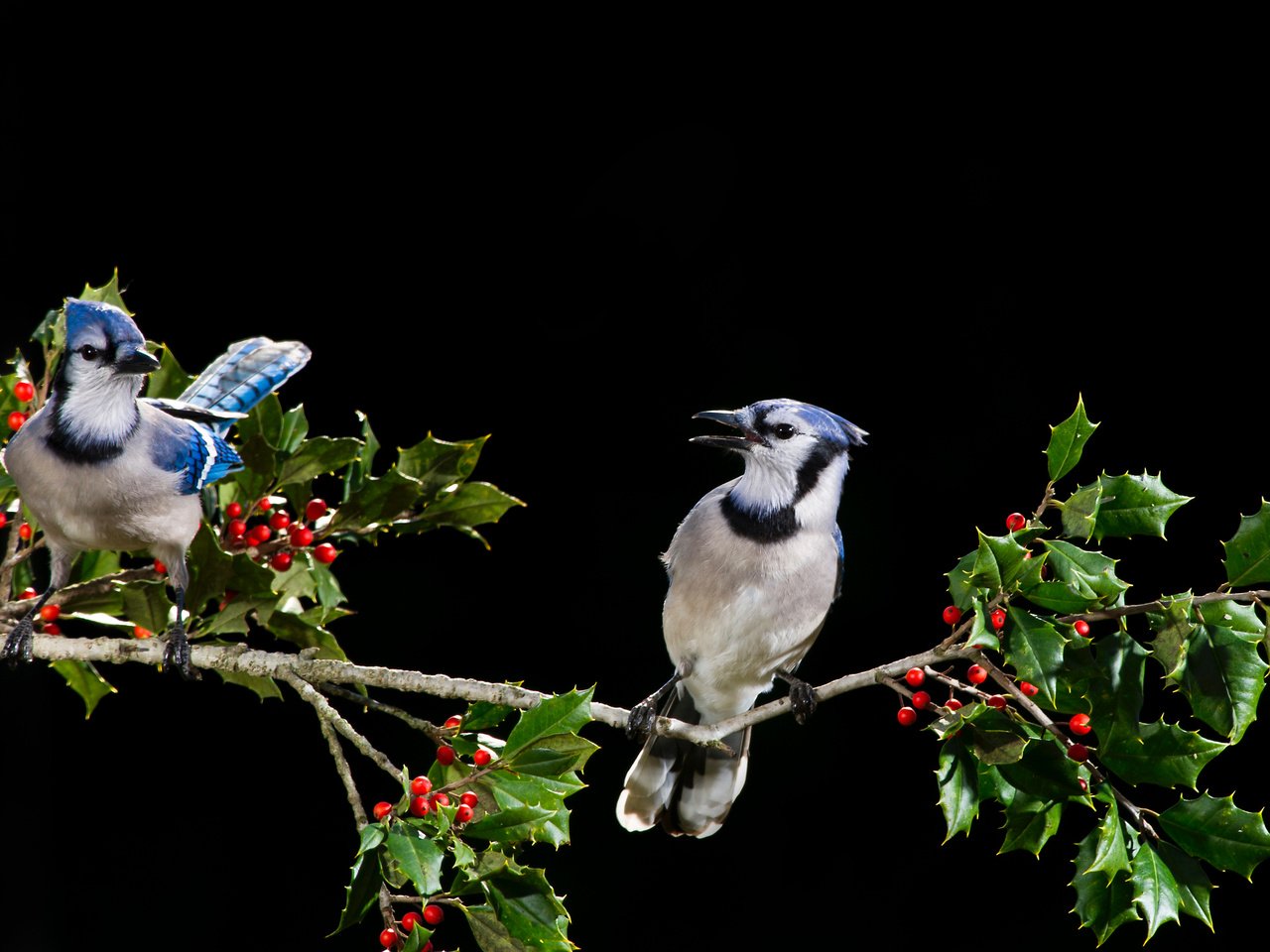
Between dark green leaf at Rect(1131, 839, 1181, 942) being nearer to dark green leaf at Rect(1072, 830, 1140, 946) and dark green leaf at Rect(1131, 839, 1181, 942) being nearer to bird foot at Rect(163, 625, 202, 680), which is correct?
dark green leaf at Rect(1072, 830, 1140, 946)

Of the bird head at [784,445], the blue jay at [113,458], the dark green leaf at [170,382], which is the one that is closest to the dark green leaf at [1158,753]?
the bird head at [784,445]

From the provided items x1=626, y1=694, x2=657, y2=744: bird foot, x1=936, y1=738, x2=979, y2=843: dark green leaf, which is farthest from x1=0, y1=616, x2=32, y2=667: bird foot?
x1=936, y1=738, x2=979, y2=843: dark green leaf

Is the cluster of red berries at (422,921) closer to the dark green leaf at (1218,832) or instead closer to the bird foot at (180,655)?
the bird foot at (180,655)

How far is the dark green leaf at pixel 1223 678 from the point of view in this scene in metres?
1.43

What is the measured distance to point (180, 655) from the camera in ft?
6.09

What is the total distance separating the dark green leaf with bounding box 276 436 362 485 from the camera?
6.62 ft

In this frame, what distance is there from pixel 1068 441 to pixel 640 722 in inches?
27.8

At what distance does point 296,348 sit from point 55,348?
15.3 inches

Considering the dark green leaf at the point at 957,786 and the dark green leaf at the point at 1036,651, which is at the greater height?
the dark green leaf at the point at 1036,651

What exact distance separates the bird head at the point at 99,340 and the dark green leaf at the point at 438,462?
455mm

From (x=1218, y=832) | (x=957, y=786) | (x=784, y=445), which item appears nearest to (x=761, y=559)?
(x=784, y=445)

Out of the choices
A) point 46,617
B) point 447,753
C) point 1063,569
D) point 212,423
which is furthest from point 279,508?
point 1063,569

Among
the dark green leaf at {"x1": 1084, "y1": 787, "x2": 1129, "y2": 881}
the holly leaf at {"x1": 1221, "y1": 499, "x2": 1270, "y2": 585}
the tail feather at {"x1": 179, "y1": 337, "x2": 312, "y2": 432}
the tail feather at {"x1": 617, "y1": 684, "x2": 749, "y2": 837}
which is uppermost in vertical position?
the tail feather at {"x1": 179, "y1": 337, "x2": 312, "y2": 432}

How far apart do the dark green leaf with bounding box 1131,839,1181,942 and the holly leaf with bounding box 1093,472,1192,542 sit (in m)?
0.39
